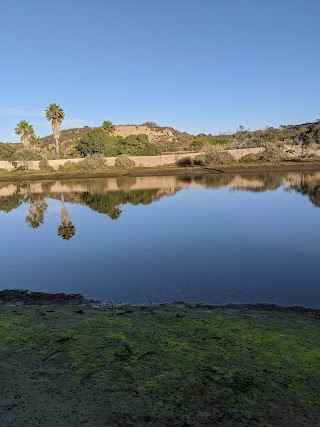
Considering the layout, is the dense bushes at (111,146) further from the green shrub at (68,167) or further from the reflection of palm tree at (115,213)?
the reflection of palm tree at (115,213)

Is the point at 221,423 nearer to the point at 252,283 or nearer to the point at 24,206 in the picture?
the point at 252,283

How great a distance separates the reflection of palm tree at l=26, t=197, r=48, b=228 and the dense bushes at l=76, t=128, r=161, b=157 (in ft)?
166

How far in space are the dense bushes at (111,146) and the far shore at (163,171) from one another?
541 inches

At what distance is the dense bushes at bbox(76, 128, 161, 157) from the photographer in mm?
91312

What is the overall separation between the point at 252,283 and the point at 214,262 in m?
2.80

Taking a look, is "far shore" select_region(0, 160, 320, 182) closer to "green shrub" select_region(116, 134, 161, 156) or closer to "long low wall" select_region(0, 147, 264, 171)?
"long low wall" select_region(0, 147, 264, 171)

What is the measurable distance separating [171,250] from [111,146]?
78852 millimetres

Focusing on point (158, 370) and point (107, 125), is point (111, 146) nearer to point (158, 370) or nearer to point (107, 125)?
Result: point (107, 125)

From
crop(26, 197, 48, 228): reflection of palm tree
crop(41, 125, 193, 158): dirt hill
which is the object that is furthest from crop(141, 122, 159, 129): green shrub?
crop(26, 197, 48, 228): reflection of palm tree

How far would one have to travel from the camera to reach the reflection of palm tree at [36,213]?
92.2 ft

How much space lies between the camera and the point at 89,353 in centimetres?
663

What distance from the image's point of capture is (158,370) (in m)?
5.91

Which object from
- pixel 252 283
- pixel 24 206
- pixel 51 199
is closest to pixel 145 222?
pixel 252 283

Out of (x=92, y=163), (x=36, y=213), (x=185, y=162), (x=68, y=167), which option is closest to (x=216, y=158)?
(x=185, y=162)
